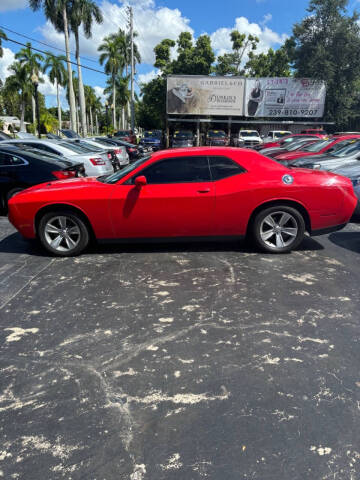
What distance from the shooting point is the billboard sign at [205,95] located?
109ft

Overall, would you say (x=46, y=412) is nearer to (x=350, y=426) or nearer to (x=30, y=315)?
(x=30, y=315)

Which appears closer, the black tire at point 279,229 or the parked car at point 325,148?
the black tire at point 279,229

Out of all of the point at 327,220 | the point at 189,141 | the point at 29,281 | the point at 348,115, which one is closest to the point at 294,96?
the point at 348,115

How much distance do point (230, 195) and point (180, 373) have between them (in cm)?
304

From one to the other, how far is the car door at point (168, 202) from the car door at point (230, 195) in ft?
0.34

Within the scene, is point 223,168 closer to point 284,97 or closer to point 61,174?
point 61,174

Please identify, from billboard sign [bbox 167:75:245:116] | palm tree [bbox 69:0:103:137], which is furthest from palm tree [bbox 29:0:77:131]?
billboard sign [bbox 167:75:245:116]

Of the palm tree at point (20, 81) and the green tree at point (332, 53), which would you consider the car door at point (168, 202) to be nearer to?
the green tree at point (332, 53)

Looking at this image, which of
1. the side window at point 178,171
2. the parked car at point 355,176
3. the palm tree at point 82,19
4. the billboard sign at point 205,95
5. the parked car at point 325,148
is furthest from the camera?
the palm tree at point 82,19

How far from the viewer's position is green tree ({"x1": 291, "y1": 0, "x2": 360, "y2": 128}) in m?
34.0

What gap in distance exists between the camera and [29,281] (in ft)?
14.5

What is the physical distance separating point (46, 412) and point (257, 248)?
12.8ft

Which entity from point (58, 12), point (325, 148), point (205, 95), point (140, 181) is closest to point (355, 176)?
point (140, 181)

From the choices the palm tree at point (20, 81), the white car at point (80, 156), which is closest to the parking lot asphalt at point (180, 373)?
the white car at point (80, 156)
